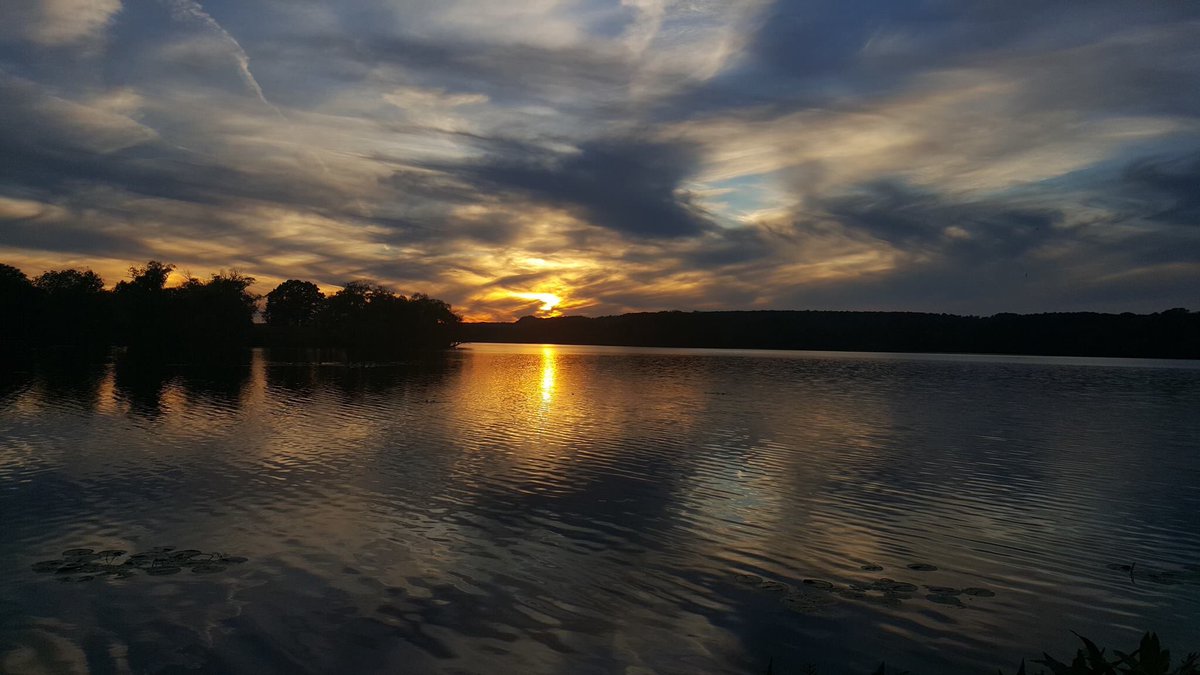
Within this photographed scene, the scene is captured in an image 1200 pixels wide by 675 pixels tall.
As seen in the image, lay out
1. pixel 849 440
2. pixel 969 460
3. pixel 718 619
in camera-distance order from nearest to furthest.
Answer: pixel 718 619 < pixel 969 460 < pixel 849 440

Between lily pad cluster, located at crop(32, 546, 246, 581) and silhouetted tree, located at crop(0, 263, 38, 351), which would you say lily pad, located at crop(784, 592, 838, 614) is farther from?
silhouetted tree, located at crop(0, 263, 38, 351)

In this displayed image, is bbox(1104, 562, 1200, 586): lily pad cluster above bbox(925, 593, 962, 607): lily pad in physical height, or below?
below

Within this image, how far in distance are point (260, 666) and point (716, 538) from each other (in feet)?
35.0

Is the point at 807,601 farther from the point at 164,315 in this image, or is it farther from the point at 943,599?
the point at 164,315

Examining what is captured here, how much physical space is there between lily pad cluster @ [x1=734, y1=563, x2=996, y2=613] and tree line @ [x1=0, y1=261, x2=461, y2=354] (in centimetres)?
14924

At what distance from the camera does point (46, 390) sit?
50500 mm

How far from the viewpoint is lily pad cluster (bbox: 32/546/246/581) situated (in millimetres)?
13484

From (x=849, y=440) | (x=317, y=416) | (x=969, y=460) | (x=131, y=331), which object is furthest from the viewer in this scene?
(x=131, y=331)

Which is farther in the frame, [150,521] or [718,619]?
[150,521]

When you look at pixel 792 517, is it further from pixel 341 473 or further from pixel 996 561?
pixel 341 473

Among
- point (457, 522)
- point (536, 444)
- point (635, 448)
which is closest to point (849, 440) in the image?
point (635, 448)

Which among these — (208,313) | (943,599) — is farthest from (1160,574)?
(208,313)

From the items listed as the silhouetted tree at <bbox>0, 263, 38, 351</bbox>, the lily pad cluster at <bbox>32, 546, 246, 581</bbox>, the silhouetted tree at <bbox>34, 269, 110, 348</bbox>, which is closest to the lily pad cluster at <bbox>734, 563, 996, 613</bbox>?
the lily pad cluster at <bbox>32, 546, 246, 581</bbox>

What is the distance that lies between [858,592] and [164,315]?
503 feet
